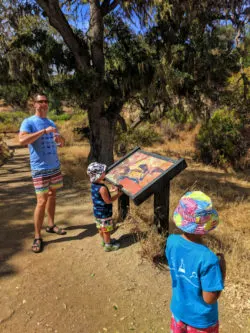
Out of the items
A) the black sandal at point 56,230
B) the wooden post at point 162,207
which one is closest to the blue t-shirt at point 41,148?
the black sandal at point 56,230

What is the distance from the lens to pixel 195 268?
155cm

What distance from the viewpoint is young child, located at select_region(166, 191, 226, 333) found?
151 cm

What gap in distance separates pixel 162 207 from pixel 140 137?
38.3 feet

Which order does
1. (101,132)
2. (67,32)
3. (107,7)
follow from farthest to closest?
(101,132), (107,7), (67,32)

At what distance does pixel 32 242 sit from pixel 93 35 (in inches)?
194

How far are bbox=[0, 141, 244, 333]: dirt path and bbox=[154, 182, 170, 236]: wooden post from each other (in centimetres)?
47

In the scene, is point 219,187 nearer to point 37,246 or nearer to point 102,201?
point 102,201

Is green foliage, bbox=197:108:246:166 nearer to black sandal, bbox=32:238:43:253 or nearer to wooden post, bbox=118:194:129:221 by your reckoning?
wooden post, bbox=118:194:129:221

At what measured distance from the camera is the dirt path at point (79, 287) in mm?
2512

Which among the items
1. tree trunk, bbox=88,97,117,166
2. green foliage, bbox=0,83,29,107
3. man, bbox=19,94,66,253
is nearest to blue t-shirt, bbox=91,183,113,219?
man, bbox=19,94,66,253

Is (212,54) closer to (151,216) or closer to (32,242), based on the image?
(151,216)

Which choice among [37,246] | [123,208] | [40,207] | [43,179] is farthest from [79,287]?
[123,208]

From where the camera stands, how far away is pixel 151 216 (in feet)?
15.3

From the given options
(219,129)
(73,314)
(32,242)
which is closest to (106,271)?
(73,314)
